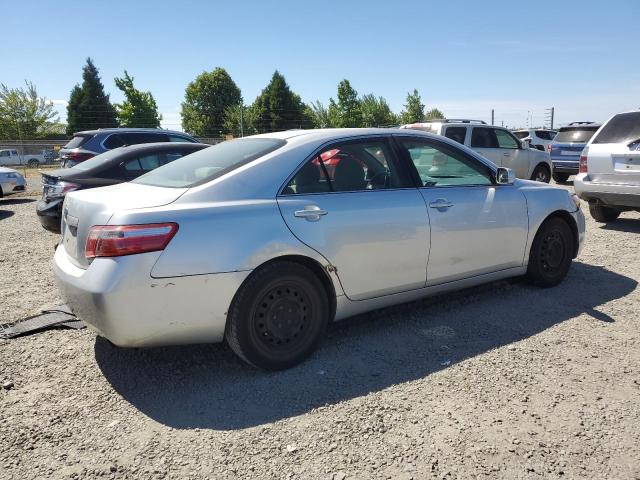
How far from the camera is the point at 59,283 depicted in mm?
3242

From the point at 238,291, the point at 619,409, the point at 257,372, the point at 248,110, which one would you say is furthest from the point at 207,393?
the point at 248,110

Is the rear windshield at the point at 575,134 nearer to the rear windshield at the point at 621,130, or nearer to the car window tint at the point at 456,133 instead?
the car window tint at the point at 456,133

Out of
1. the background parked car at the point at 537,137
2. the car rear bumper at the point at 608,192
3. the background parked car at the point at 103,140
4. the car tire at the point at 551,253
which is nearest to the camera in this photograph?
the car tire at the point at 551,253

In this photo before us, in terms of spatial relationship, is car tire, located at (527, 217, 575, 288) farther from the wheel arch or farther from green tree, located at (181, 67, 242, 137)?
green tree, located at (181, 67, 242, 137)

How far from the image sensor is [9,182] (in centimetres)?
1260

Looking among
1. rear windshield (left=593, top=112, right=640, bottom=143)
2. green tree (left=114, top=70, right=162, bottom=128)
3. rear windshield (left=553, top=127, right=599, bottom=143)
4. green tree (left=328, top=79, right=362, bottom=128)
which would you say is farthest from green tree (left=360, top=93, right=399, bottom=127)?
rear windshield (left=593, top=112, right=640, bottom=143)

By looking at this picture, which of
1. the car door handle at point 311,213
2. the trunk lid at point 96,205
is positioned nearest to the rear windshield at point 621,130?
the car door handle at point 311,213

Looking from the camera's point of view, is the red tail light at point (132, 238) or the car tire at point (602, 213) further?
the car tire at point (602, 213)

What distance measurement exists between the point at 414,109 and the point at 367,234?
49.1m

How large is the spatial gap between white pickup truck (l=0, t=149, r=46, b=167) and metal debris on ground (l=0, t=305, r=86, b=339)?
33083mm

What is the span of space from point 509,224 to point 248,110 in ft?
174

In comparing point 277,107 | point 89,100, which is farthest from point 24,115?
point 277,107

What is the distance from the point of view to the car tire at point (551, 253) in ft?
15.5

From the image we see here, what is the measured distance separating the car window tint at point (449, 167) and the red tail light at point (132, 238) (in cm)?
220
